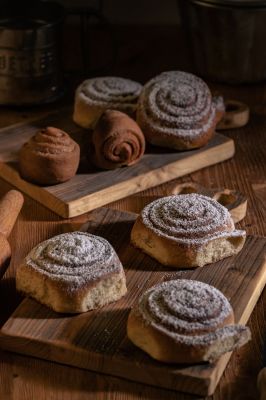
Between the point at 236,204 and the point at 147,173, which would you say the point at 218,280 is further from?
the point at 147,173

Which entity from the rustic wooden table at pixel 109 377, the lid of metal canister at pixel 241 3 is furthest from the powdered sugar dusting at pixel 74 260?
the lid of metal canister at pixel 241 3

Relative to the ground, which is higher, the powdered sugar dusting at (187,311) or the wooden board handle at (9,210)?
the powdered sugar dusting at (187,311)

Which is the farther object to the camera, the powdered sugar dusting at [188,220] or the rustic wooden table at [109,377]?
the powdered sugar dusting at [188,220]

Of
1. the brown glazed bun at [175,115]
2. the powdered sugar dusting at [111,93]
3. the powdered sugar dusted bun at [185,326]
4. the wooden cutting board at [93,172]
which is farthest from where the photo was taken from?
the powdered sugar dusting at [111,93]

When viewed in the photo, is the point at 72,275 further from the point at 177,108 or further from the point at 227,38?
the point at 227,38

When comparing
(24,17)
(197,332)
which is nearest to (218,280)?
(197,332)

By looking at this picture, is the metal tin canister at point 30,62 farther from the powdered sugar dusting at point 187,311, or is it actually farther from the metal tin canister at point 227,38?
the powdered sugar dusting at point 187,311

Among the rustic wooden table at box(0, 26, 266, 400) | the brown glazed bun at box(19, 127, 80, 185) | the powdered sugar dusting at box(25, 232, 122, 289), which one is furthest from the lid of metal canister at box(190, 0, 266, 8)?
the powdered sugar dusting at box(25, 232, 122, 289)
